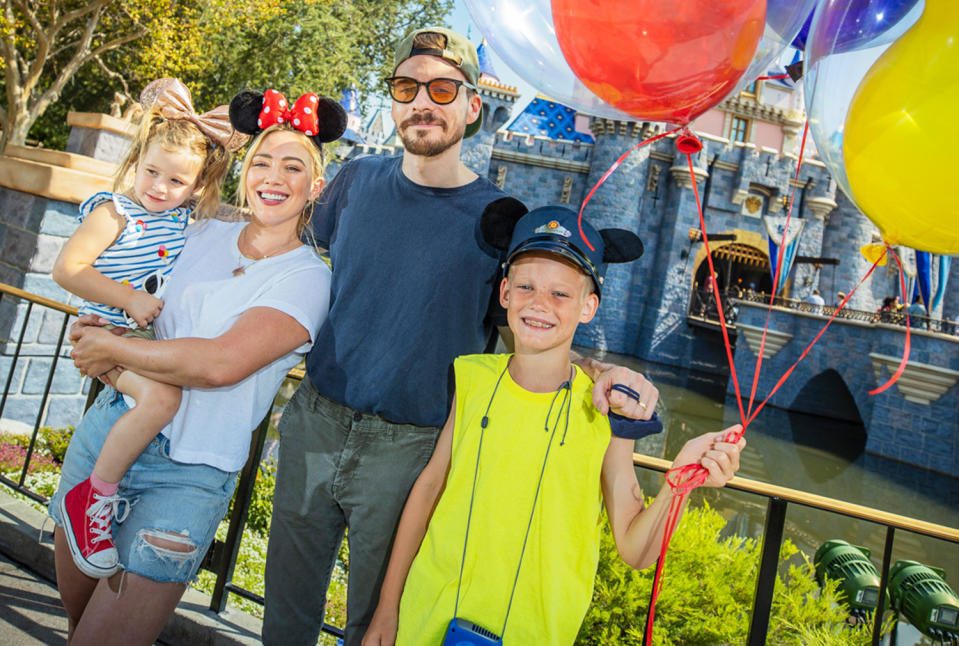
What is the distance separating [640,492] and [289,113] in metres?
1.10

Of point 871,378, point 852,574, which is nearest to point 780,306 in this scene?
point 871,378

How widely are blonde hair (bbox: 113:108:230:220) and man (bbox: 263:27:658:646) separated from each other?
0.34 m

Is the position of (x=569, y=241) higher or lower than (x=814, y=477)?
higher

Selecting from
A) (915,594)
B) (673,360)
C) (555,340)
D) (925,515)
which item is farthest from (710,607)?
(673,360)

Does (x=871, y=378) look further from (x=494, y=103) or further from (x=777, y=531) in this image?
(x=777, y=531)

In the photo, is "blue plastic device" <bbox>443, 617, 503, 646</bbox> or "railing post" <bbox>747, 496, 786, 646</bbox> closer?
"blue plastic device" <bbox>443, 617, 503, 646</bbox>

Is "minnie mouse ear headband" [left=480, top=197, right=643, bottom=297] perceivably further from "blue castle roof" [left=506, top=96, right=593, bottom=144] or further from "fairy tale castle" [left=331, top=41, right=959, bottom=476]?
"blue castle roof" [left=506, top=96, right=593, bottom=144]

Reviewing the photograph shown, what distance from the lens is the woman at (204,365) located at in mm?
1236

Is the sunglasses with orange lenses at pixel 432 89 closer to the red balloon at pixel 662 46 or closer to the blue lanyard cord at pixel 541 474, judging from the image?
the red balloon at pixel 662 46

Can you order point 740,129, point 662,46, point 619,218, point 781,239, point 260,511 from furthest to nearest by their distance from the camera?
point 740,129, point 619,218, point 781,239, point 260,511, point 662,46

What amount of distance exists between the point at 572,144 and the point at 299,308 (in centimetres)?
1825

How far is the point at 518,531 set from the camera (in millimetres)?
1203

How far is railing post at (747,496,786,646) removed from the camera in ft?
5.26

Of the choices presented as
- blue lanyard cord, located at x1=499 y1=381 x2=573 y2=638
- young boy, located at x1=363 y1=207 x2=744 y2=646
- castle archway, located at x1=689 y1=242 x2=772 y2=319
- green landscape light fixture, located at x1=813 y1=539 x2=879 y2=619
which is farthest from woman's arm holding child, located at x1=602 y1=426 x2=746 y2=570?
castle archway, located at x1=689 y1=242 x2=772 y2=319
